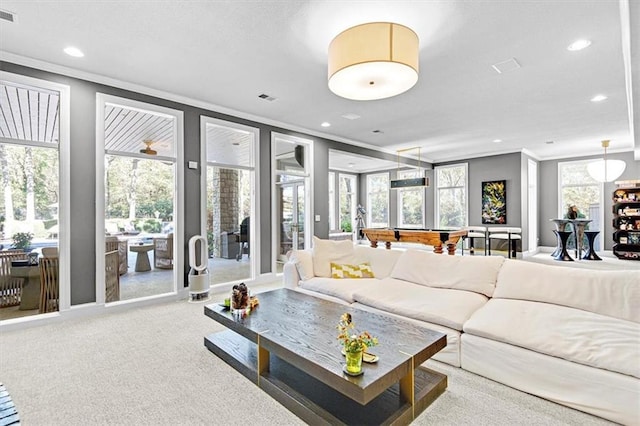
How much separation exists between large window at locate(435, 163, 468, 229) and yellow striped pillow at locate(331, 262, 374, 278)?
658cm

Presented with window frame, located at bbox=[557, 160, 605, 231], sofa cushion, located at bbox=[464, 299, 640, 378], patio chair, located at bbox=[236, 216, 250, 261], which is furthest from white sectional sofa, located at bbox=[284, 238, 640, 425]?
window frame, located at bbox=[557, 160, 605, 231]

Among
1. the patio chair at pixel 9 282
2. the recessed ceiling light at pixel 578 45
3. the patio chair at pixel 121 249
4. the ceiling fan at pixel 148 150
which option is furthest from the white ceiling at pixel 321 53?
the patio chair at pixel 9 282

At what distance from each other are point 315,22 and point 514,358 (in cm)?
303

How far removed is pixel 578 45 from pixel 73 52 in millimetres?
5102

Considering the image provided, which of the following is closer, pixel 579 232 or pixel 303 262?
pixel 303 262

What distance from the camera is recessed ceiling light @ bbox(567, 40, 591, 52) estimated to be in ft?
10.1

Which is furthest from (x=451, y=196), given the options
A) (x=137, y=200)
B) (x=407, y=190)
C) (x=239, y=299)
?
(x=239, y=299)

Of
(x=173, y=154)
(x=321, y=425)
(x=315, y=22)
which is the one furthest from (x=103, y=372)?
(x=315, y=22)

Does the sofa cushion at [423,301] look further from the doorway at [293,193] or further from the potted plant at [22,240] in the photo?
the potted plant at [22,240]

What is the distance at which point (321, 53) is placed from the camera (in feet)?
10.9

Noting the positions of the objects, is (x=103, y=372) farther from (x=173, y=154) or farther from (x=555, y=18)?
(x=555, y=18)

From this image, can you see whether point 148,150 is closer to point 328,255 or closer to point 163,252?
point 163,252

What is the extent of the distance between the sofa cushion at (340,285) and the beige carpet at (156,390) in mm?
1112

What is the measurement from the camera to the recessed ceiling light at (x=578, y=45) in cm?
307
